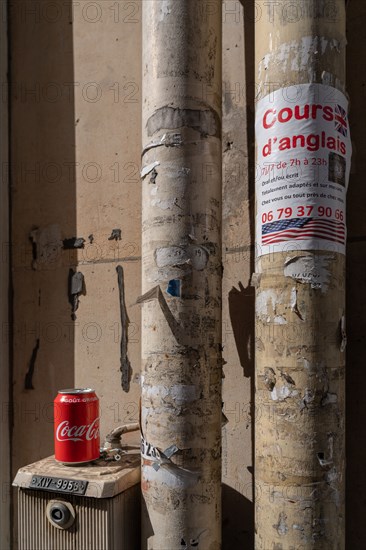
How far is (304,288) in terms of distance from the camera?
6.35ft

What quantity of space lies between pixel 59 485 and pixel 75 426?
22 centimetres

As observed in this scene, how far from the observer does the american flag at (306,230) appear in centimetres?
193

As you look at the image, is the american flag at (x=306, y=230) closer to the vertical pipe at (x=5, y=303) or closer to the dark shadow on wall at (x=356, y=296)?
the dark shadow on wall at (x=356, y=296)

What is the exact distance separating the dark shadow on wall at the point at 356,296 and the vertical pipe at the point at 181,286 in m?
0.54

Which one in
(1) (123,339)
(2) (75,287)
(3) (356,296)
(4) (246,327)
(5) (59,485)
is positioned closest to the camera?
(5) (59,485)

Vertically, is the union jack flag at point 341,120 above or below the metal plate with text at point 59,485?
above

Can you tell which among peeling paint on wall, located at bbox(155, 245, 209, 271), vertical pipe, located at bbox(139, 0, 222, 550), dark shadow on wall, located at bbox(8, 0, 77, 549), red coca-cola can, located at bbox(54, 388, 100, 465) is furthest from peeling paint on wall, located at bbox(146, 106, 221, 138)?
red coca-cola can, located at bbox(54, 388, 100, 465)

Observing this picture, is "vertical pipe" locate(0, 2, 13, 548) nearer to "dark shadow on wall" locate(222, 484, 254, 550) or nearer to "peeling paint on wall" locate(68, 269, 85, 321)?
"peeling paint on wall" locate(68, 269, 85, 321)

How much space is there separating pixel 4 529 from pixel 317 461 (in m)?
1.86

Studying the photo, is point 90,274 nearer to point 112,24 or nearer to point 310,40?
point 112,24

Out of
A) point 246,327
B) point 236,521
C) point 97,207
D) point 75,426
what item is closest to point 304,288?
point 246,327

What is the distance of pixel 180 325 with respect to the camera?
6.86 feet

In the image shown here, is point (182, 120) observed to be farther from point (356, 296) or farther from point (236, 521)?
point (236, 521)

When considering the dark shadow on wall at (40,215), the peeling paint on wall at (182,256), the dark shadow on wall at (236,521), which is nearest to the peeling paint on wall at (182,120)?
the peeling paint on wall at (182,256)
